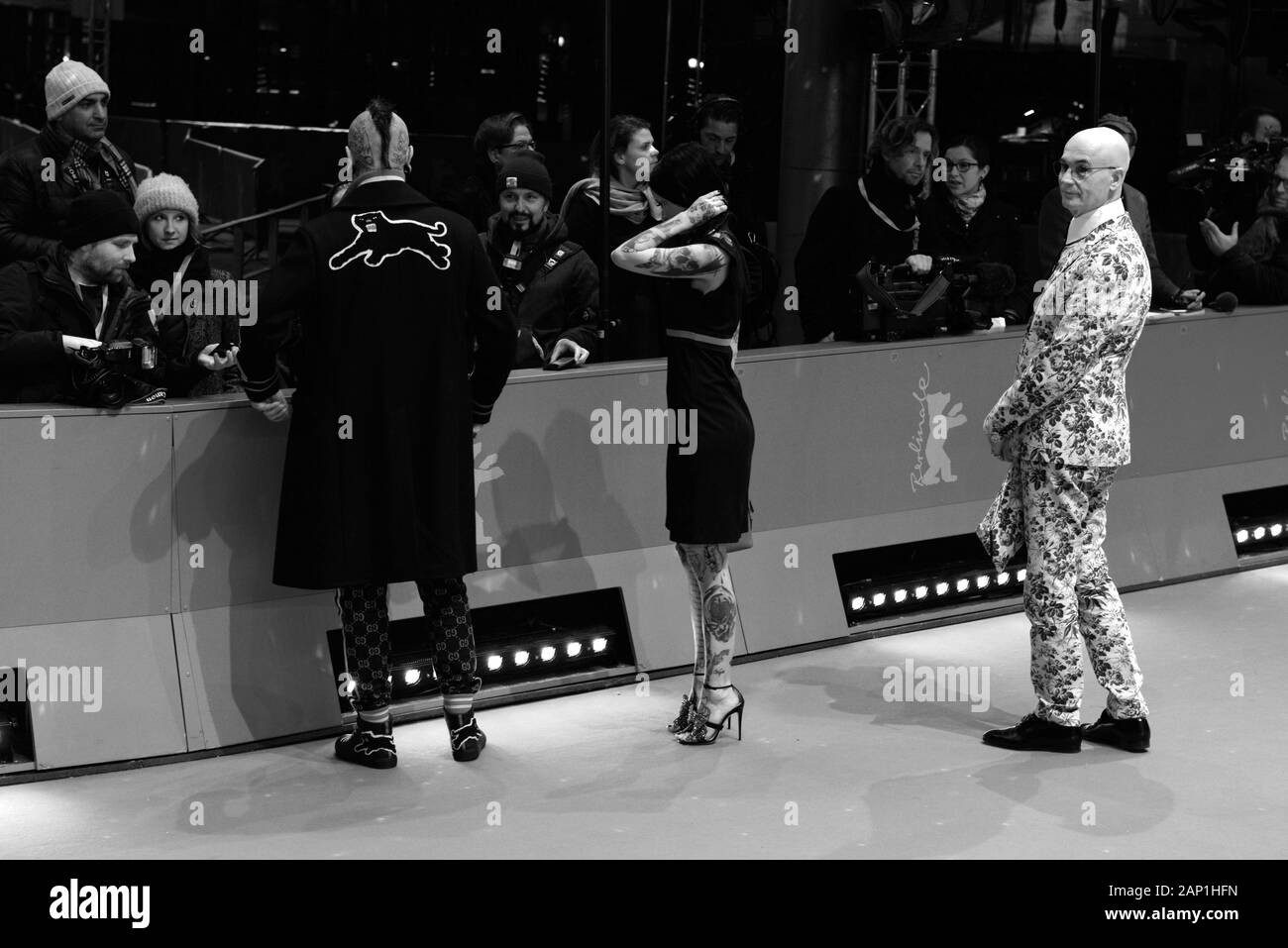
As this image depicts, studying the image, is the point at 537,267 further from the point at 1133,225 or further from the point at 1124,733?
the point at 1133,225

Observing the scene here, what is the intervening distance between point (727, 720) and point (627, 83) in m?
12.0

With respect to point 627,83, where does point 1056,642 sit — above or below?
below

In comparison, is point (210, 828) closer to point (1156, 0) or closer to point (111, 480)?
point (111, 480)

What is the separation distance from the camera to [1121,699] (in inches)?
220

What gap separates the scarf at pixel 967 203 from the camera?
306 inches

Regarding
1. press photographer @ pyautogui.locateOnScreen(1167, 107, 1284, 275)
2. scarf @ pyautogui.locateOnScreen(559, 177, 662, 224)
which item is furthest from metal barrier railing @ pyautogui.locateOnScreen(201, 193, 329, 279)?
press photographer @ pyautogui.locateOnScreen(1167, 107, 1284, 275)

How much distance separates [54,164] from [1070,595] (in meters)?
4.07

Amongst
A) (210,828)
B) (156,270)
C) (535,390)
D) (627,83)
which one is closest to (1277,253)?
(535,390)

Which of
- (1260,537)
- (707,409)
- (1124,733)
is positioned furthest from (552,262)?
(1260,537)

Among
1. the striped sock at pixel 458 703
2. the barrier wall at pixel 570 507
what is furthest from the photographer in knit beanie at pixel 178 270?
the striped sock at pixel 458 703

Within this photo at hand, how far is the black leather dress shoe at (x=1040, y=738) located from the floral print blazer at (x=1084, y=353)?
949 mm

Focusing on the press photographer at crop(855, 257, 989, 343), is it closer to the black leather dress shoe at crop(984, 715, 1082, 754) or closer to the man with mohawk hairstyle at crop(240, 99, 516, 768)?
the black leather dress shoe at crop(984, 715, 1082, 754)

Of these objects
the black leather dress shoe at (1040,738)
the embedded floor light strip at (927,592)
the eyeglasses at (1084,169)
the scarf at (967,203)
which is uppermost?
the eyeglasses at (1084,169)

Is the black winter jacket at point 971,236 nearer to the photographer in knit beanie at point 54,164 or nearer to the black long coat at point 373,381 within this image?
the black long coat at point 373,381
